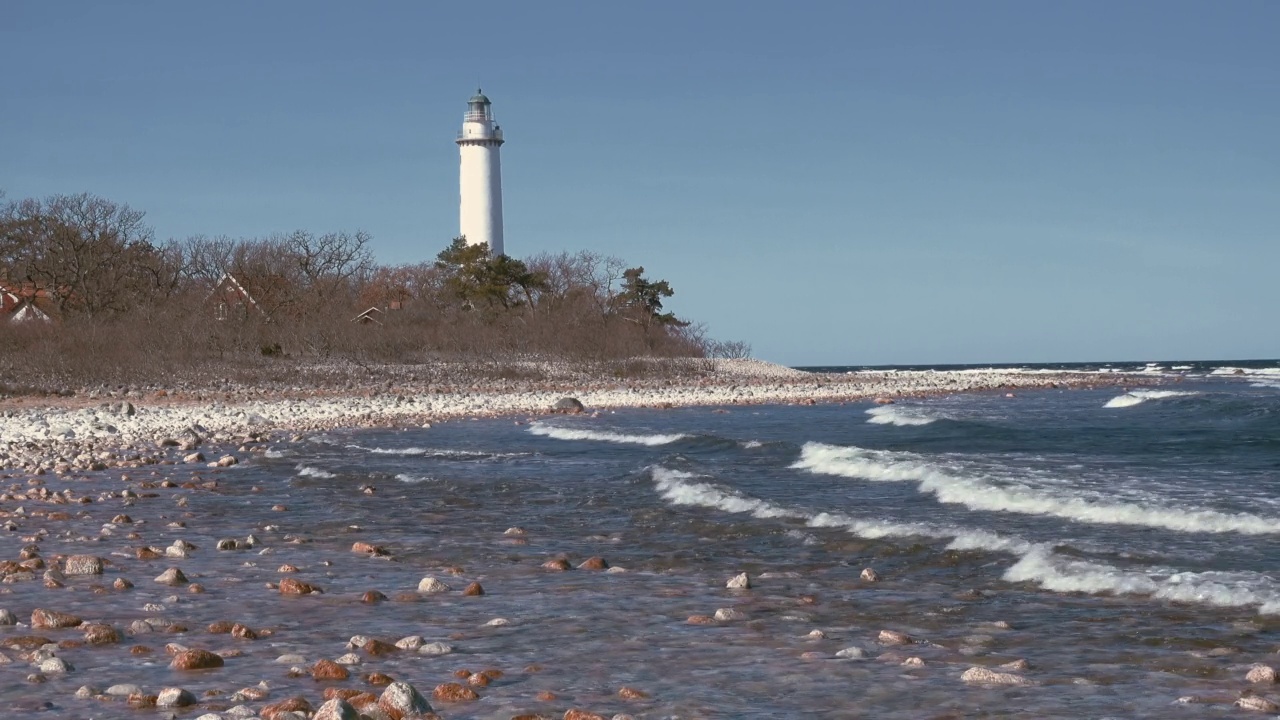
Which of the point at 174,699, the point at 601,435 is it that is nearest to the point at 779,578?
the point at 174,699

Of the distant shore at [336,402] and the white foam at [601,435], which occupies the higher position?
the distant shore at [336,402]

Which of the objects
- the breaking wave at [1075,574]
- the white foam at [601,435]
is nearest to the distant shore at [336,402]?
the white foam at [601,435]

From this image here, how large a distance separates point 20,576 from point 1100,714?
6931 mm

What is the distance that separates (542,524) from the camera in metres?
12.0

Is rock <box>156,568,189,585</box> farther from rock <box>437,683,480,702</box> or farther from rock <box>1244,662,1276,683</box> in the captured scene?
rock <box>1244,662,1276,683</box>

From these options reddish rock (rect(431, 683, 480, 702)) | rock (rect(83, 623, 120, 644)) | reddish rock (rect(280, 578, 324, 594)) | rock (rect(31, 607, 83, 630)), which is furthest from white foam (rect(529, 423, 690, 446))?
reddish rock (rect(431, 683, 480, 702))

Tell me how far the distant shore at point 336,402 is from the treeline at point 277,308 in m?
2.76

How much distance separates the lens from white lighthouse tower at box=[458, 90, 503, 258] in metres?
76.4

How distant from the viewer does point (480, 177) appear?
78125 mm

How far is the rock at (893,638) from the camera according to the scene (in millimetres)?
6656

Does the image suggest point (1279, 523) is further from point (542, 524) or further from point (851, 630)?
point (542, 524)

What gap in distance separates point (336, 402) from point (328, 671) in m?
30.0

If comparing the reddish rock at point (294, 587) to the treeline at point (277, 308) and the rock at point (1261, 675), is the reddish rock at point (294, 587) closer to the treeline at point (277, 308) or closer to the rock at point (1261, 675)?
the rock at point (1261, 675)

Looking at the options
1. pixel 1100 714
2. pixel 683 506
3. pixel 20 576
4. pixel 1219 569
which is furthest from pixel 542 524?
pixel 1100 714
